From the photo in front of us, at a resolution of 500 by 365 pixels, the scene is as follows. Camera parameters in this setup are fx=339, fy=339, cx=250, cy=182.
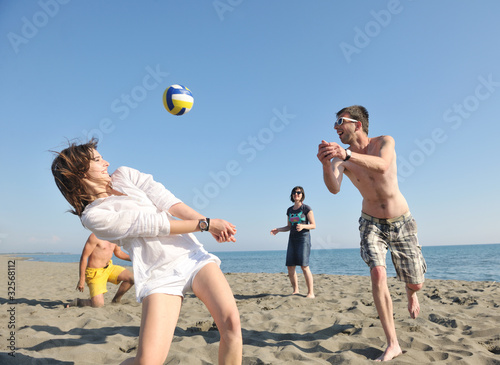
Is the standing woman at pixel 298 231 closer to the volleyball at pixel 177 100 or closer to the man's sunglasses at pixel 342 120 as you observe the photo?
the volleyball at pixel 177 100

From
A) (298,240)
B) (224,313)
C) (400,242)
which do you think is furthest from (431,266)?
(224,313)

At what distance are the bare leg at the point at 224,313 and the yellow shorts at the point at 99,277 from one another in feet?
14.0

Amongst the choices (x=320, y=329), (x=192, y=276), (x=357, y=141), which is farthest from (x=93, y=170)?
(x=320, y=329)

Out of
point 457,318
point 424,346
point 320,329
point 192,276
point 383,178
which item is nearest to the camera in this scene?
point 192,276

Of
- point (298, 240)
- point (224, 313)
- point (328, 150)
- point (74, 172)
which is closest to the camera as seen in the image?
point (224, 313)

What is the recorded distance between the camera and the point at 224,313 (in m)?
2.04

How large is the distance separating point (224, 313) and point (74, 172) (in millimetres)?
1294

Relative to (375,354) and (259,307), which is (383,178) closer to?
(375,354)

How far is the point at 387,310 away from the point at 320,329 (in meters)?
1.10

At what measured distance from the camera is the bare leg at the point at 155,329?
1.88 meters

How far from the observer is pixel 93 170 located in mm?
2236

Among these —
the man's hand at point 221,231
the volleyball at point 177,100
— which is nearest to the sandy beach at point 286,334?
the man's hand at point 221,231

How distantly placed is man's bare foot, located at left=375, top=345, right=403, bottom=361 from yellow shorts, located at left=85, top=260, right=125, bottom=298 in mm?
4433

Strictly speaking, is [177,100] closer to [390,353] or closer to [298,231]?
[298,231]
